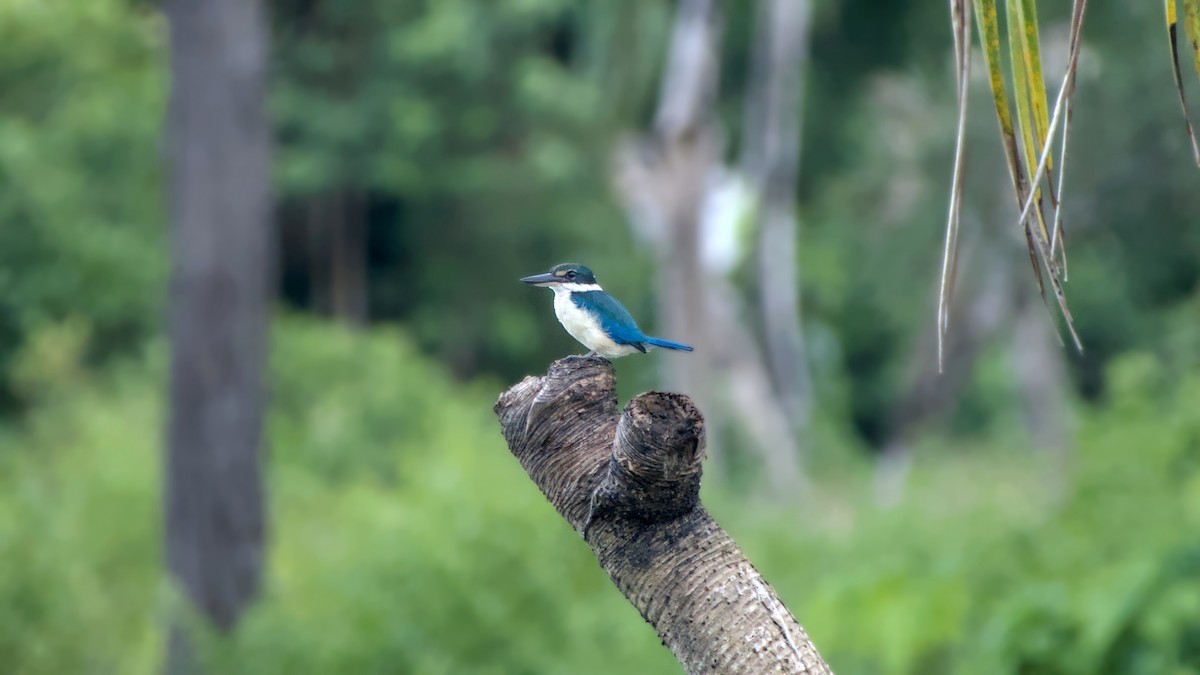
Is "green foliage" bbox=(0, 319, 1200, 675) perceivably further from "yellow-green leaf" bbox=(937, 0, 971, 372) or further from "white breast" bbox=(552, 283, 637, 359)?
"yellow-green leaf" bbox=(937, 0, 971, 372)

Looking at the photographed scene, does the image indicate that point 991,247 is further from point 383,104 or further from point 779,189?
point 383,104

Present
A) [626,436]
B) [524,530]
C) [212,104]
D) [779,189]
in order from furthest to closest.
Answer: [779,189] < [212,104] < [524,530] < [626,436]

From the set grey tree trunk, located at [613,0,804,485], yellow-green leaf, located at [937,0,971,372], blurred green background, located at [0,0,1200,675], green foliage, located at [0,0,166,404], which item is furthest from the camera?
green foliage, located at [0,0,166,404]

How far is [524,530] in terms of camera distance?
9.07 metres

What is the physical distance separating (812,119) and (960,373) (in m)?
7.74

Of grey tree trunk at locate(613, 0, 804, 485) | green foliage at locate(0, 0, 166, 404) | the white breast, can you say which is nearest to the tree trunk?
grey tree trunk at locate(613, 0, 804, 485)

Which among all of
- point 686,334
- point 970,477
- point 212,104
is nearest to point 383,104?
point 686,334

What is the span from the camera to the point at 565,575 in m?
9.55

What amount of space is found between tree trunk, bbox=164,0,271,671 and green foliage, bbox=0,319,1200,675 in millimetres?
654

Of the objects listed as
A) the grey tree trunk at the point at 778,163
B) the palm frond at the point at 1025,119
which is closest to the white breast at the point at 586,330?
the palm frond at the point at 1025,119

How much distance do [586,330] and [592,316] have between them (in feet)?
0.13

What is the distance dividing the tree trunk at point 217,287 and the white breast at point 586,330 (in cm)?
829

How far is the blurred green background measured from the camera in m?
8.70

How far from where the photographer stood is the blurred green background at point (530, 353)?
870 cm
